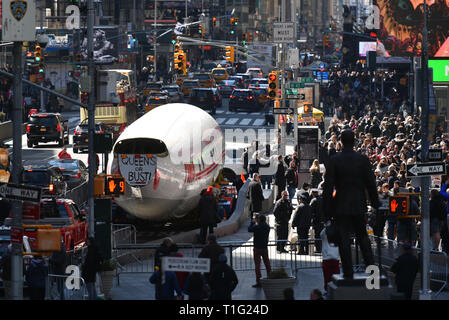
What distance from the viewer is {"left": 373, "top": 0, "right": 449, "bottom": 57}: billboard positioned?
223 feet

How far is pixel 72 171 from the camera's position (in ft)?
133

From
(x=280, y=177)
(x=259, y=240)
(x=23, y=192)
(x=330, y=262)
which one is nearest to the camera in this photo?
(x=23, y=192)

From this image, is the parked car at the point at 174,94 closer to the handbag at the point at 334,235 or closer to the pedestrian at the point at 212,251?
the pedestrian at the point at 212,251

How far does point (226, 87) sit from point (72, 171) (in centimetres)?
4966

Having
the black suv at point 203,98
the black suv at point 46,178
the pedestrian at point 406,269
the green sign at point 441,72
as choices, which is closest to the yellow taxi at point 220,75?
the black suv at point 203,98

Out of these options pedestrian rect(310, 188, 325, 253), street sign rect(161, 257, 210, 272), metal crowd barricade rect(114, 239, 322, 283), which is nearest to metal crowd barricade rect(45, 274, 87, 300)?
metal crowd barricade rect(114, 239, 322, 283)

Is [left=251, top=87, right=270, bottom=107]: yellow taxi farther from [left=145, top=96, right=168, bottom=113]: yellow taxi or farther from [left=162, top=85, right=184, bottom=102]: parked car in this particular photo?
[left=145, top=96, right=168, bottom=113]: yellow taxi

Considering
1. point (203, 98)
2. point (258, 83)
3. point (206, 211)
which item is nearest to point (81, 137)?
point (203, 98)

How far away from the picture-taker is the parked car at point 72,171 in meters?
40.2

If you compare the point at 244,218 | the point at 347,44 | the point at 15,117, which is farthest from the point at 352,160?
the point at 347,44

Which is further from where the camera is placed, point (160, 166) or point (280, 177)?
point (280, 177)

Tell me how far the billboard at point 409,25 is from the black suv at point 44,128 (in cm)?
2373

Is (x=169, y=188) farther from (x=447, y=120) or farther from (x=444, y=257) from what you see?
(x=447, y=120)

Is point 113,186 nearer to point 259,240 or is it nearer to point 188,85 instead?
point 259,240
